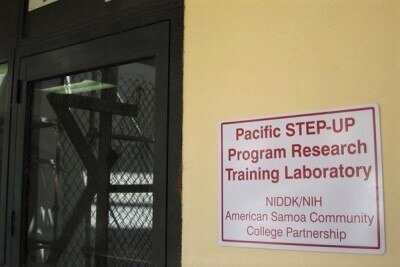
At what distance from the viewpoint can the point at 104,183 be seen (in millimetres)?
2240

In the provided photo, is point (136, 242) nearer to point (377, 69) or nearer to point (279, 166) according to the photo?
point (279, 166)

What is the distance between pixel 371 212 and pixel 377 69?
16.6 inches

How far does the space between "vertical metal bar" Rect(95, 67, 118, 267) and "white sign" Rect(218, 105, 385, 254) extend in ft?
2.23

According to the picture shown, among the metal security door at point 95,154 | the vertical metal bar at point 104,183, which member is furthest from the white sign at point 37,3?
the vertical metal bar at point 104,183

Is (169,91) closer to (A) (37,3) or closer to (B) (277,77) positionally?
(B) (277,77)

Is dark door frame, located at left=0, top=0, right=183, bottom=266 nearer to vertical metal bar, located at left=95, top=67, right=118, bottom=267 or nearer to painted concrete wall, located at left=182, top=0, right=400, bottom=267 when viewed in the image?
painted concrete wall, located at left=182, top=0, right=400, bottom=267

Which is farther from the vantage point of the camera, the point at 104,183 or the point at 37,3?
the point at 37,3

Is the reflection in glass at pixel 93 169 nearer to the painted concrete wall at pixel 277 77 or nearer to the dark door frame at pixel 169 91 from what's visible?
the dark door frame at pixel 169 91

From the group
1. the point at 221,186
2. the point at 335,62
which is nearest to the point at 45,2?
the point at 221,186

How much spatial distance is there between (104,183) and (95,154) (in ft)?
0.48

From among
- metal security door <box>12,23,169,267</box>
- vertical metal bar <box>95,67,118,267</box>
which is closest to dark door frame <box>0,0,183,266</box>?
metal security door <box>12,23,169,267</box>

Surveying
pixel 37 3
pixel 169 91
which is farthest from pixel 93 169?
pixel 37 3

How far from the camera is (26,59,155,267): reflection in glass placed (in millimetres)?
2105

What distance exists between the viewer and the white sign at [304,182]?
1.46 metres
